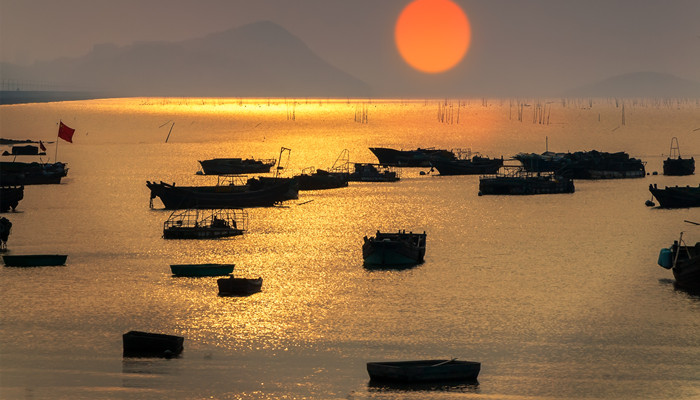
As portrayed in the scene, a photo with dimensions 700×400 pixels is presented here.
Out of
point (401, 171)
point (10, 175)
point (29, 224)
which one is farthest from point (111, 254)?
point (401, 171)

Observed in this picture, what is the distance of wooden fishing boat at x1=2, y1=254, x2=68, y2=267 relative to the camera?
76.9 metres

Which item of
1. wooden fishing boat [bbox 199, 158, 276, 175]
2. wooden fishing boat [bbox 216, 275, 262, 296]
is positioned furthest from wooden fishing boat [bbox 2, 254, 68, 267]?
wooden fishing boat [bbox 199, 158, 276, 175]

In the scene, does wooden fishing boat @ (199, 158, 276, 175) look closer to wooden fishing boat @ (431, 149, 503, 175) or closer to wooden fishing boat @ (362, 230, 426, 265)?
wooden fishing boat @ (431, 149, 503, 175)

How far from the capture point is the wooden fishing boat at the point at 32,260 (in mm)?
76875

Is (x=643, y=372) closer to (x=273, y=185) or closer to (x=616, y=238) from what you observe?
(x=616, y=238)

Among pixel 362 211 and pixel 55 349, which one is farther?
pixel 362 211

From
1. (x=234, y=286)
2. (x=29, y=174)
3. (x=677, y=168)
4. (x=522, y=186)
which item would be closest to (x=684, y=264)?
(x=234, y=286)

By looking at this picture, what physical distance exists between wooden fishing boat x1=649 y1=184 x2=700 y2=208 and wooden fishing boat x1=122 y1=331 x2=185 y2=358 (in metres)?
81.3

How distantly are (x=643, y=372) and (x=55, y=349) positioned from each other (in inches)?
1251

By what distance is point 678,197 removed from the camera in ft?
389

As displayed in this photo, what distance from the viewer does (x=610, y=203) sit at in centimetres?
12575

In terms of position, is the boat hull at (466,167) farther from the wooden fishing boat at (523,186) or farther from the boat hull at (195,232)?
the boat hull at (195,232)

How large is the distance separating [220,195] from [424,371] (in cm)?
6962

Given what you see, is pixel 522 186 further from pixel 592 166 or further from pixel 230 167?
pixel 230 167
